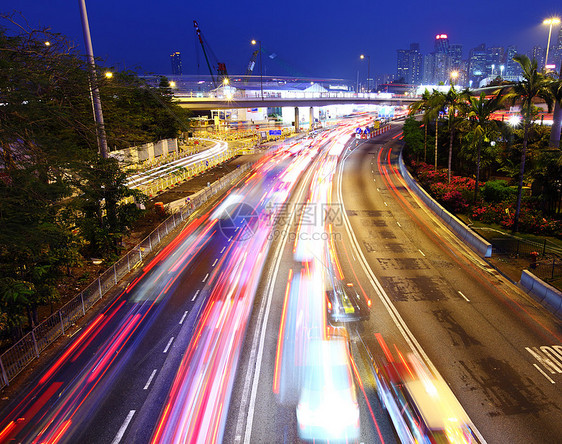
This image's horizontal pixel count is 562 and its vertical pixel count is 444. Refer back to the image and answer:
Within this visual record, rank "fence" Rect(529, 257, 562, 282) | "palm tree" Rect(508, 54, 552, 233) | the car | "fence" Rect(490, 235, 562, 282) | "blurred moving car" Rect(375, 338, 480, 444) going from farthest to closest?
"palm tree" Rect(508, 54, 552, 233)
"fence" Rect(490, 235, 562, 282)
"fence" Rect(529, 257, 562, 282)
the car
"blurred moving car" Rect(375, 338, 480, 444)

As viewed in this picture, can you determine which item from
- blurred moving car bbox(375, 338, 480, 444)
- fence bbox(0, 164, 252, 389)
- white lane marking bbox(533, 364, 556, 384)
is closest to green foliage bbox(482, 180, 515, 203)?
white lane marking bbox(533, 364, 556, 384)

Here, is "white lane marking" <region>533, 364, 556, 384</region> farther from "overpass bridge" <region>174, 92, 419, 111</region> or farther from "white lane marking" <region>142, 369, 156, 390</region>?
"overpass bridge" <region>174, 92, 419, 111</region>

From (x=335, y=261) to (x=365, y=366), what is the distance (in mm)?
9361

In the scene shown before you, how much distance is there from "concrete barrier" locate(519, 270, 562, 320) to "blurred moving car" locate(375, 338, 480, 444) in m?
7.44

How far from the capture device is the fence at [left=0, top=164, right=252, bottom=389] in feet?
39.5

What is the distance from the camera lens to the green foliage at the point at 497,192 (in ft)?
98.7

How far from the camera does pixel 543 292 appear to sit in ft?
53.9

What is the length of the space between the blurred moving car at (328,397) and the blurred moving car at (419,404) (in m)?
1.00

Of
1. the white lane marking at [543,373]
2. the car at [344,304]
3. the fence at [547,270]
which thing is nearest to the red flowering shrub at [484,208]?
the fence at [547,270]

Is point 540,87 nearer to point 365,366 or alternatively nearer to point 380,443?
point 365,366

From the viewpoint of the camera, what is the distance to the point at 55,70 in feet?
40.5

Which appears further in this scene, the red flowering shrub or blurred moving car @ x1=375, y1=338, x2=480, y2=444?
the red flowering shrub

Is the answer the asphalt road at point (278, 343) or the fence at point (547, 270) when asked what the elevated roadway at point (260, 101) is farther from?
the fence at point (547, 270)

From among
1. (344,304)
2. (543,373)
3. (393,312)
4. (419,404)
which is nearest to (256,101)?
(344,304)
